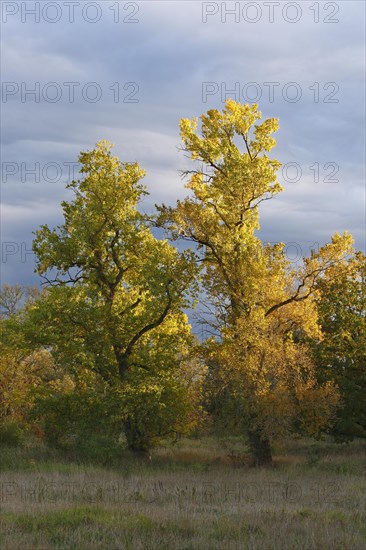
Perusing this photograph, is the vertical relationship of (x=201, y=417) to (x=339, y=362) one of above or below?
below

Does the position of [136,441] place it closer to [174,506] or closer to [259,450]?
[259,450]

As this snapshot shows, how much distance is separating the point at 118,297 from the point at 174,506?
59.4 ft

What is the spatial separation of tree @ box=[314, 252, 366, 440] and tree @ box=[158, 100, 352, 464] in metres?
6.26

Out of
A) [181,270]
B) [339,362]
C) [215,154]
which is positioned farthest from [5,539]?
[339,362]

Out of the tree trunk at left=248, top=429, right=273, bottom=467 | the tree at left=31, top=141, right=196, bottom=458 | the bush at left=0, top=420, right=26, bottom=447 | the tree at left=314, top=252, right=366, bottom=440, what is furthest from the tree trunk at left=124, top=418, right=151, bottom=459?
the tree at left=314, top=252, right=366, bottom=440

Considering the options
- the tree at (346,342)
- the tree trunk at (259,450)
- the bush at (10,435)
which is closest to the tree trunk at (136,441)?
the tree trunk at (259,450)

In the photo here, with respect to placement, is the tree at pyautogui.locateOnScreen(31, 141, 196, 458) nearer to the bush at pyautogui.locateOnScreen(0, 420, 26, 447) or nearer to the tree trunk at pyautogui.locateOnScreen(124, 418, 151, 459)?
the tree trunk at pyautogui.locateOnScreen(124, 418, 151, 459)

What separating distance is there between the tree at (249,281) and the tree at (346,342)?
20.5 ft

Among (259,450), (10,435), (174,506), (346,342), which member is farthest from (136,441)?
(174,506)

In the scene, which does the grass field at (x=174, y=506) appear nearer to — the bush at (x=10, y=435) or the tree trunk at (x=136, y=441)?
the tree trunk at (x=136, y=441)

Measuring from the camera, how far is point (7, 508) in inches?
620

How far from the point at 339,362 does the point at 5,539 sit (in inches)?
1164

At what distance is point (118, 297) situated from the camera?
→ 3409 cm

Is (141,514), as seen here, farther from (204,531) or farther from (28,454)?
(28,454)
